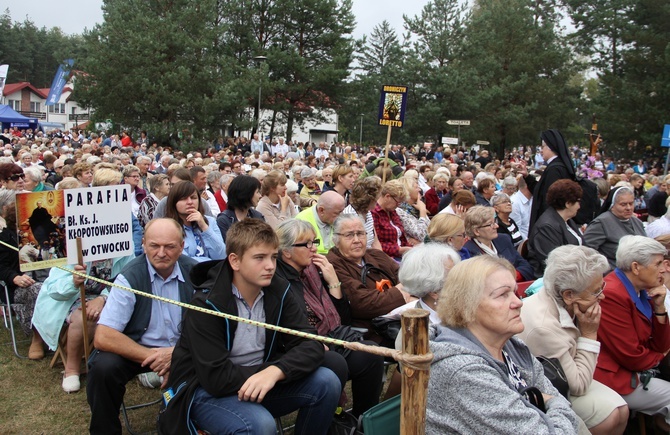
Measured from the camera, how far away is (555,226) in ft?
19.1

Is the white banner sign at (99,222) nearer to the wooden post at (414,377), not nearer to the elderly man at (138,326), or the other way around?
the elderly man at (138,326)

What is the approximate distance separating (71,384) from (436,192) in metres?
7.20

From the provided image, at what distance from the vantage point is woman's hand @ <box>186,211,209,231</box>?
5.14 meters

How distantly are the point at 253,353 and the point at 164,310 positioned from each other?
3.24 ft

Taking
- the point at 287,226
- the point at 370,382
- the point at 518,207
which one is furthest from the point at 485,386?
the point at 518,207

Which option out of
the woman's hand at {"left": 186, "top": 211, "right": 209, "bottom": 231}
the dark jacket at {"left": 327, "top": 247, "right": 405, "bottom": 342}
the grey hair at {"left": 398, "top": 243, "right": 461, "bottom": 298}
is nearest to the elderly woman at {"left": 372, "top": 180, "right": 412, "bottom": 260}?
the dark jacket at {"left": 327, "top": 247, "right": 405, "bottom": 342}

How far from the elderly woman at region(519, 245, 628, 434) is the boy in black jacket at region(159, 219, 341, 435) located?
128cm

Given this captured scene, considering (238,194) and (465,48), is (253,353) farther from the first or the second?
(465,48)

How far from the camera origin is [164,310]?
3.92m

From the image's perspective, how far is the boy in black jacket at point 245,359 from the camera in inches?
117

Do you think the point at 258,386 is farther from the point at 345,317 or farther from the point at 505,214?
the point at 505,214

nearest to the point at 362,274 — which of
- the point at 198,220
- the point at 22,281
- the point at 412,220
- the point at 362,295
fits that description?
the point at 362,295

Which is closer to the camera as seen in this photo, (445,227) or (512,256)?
(445,227)

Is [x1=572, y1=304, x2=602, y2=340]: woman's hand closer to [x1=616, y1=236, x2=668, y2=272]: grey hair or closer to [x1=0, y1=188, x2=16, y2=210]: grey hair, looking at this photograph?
[x1=616, y1=236, x2=668, y2=272]: grey hair
